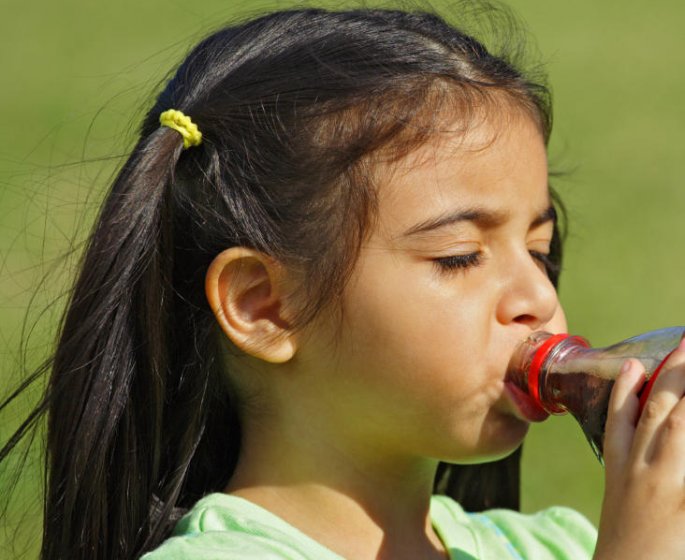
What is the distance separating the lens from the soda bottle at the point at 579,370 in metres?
2.05

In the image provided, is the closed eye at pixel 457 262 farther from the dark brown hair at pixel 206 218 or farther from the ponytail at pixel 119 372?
the ponytail at pixel 119 372

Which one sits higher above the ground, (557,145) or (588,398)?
(588,398)

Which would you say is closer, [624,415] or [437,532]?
[624,415]

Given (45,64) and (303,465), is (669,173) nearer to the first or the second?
(45,64)

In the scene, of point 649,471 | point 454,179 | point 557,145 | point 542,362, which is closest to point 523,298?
point 542,362

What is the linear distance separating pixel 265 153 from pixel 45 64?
6.73m

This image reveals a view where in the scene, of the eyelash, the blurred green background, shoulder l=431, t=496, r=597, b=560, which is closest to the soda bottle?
the eyelash

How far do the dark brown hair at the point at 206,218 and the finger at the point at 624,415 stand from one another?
487mm

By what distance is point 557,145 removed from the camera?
6.89 metres

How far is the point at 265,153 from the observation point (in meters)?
2.28

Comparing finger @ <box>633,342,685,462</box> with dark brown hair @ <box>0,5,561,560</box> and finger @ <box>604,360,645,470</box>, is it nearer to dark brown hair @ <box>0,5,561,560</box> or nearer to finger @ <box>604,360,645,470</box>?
finger @ <box>604,360,645,470</box>

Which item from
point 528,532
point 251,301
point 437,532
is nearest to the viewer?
point 251,301

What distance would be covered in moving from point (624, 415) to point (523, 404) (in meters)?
0.22

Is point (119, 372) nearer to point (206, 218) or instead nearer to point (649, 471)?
point (206, 218)
